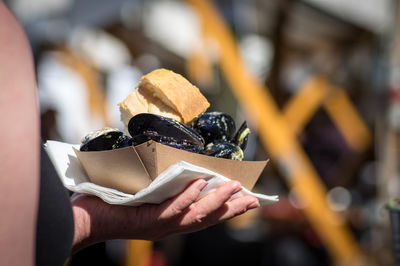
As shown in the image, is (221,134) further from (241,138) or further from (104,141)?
(104,141)

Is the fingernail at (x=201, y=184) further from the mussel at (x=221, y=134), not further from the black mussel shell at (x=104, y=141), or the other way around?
the black mussel shell at (x=104, y=141)

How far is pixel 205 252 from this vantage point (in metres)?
3.66

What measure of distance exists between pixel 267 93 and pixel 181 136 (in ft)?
8.74

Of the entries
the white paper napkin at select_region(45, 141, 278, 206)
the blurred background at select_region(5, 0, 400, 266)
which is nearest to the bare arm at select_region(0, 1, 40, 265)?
the white paper napkin at select_region(45, 141, 278, 206)

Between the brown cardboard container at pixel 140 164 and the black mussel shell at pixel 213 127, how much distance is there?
12 cm

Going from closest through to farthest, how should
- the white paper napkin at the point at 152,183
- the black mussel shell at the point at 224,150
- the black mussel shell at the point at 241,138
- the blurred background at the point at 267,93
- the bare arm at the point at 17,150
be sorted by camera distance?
the bare arm at the point at 17,150 < the white paper napkin at the point at 152,183 < the black mussel shell at the point at 224,150 < the black mussel shell at the point at 241,138 < the blurred background at the point at 267,93

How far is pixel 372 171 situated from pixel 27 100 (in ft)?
15.7

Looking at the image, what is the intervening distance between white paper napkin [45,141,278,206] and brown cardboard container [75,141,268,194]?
0.09 feet

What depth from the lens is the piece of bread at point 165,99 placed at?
103 cm

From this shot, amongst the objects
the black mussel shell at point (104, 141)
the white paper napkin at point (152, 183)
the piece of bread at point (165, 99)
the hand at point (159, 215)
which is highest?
the piece of bread at point (165, 99)

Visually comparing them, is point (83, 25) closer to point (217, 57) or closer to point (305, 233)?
point (217, 57)

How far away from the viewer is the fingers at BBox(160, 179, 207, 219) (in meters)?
0.87

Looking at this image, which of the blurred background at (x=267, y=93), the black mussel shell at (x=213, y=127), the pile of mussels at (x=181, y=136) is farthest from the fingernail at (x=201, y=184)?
the blurred background at (x=267, y=93)

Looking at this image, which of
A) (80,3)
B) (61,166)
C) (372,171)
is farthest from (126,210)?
(372,171)
